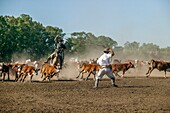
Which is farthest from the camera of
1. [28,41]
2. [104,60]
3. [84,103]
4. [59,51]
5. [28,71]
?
[28,41]

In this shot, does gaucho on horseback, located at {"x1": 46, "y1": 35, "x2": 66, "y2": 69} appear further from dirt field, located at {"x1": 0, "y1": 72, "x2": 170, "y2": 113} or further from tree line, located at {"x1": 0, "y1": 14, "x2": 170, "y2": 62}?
tree line, located at {"x1": 0, "y1": 14, "x2": 170, "y2": 62}

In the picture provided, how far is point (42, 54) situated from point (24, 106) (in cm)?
6605

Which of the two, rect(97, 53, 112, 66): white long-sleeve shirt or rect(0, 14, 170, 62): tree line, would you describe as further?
rect(0, 14, 170, 62): tree line

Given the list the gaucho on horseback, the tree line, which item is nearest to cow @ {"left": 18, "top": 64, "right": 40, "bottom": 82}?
→ the gaucho on horseback

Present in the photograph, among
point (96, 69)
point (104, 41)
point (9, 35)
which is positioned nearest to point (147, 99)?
point (96, 69)

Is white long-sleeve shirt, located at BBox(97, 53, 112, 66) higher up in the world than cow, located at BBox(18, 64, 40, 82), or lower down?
higher up

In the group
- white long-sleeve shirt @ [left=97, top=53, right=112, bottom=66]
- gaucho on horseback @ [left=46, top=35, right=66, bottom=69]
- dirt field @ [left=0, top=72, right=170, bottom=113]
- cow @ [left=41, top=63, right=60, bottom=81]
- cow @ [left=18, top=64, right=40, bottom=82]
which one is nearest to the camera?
dirt field @ [left=0, top=72, right=170, bottom=113]

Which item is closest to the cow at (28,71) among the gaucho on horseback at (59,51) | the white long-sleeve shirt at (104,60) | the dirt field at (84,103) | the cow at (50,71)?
the cow at (50,71)

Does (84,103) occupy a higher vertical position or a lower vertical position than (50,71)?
lower

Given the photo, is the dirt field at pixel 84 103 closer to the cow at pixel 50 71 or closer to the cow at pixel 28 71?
the cow at pixel 28 71

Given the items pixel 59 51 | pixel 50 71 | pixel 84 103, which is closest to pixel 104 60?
pixel 50 71

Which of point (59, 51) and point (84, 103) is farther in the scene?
point (59, 51)

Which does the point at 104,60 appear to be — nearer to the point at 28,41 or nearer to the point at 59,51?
the point at 59,51

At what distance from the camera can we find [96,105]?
40.6ft
